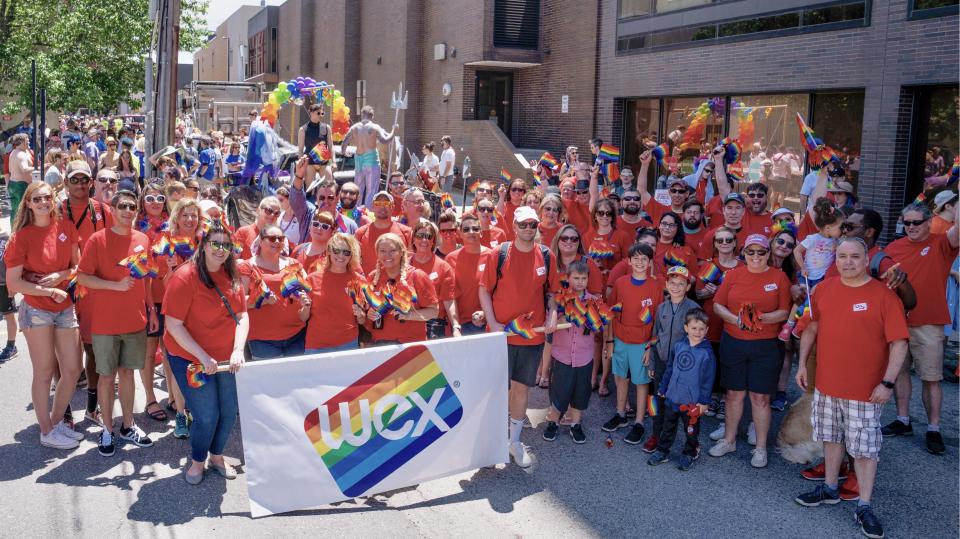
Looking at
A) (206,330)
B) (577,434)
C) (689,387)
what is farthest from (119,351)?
(689,387)

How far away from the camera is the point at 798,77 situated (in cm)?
1330

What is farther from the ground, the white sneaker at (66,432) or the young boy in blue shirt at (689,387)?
the young boy in blue shirt at (689,387)

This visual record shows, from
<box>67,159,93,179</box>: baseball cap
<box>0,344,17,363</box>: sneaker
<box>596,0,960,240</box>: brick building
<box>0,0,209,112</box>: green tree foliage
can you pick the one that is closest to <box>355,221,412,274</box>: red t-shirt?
<box>67,159,93,179</box>: baseball cap

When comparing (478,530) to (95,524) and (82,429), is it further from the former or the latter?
(82,429)

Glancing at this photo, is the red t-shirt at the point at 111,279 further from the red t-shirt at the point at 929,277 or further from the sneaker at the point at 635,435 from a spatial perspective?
the red t-shirt at the point at 929,277

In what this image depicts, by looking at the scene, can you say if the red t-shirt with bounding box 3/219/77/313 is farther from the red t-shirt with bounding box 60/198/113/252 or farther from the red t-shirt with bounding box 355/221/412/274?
the red t-shirt with bounding box 355/221/412/274

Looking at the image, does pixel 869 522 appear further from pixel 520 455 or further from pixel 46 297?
pixel 46 297

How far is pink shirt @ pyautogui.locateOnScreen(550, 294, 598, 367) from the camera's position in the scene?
607 cm

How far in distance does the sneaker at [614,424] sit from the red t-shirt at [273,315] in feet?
8.54

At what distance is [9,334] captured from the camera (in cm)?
800

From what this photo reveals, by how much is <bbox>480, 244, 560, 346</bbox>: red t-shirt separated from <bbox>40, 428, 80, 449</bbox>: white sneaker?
324cm

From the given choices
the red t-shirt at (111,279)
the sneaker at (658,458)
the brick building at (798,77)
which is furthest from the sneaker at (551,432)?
the brick building at (798,77)

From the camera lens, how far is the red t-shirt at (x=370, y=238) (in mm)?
6852

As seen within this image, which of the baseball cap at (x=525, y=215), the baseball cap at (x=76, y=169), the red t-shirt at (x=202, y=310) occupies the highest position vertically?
the baseball cap at (x=76, y=169)
